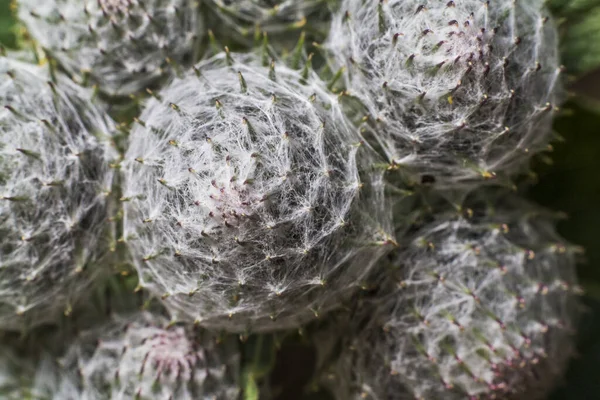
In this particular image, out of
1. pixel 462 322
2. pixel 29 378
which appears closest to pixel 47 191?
pixel 29 378

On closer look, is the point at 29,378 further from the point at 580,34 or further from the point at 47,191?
the point at 580,34

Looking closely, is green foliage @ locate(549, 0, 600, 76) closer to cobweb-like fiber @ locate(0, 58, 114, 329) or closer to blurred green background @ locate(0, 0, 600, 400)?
blurred green background @ locate(0, 0, 600, 400)

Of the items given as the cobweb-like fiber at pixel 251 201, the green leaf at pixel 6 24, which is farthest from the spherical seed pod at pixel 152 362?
the green leaf at pixel 6 24

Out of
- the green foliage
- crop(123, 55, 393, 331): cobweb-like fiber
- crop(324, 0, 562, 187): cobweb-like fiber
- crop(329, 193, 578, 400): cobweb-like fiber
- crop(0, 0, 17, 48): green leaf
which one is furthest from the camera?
crop(0, 0, 17, 48): green leaf

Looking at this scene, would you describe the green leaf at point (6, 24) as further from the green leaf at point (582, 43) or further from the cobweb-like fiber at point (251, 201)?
the green leaf at point (582, 43)

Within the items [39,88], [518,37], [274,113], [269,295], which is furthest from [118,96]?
[518,37]

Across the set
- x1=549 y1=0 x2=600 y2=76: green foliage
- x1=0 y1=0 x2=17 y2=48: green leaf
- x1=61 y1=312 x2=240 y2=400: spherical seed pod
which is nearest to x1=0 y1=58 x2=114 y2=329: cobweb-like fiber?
x1=61 y1=312 x2=240 y2=400: spherical seed pod

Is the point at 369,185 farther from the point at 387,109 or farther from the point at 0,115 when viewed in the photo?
the point at 0,115
